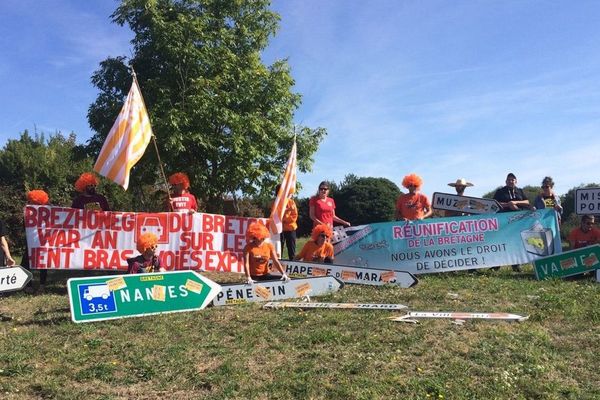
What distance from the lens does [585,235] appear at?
9492mm

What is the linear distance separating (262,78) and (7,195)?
49.3ft

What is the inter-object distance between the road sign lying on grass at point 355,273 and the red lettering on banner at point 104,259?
262cm

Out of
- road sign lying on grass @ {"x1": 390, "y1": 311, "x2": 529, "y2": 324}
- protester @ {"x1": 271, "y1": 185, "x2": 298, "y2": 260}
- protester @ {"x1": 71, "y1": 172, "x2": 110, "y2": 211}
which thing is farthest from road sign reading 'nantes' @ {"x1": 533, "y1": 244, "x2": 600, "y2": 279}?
protester @ {"x1": 71, "y1": 172, "x2": 110, "y2": 211}

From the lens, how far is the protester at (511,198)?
10039 millimetres

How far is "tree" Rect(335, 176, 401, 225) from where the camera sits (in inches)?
974

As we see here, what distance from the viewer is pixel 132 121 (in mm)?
8617

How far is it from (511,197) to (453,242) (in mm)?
1629

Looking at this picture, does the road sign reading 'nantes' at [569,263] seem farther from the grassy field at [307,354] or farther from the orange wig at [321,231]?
the orange wig at [321,231]

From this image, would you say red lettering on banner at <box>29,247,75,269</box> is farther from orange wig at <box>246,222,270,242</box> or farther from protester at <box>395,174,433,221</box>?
protester at <box>395,174,433,221</box>

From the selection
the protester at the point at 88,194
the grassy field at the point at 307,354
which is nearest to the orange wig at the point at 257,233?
the grassy field at the point at 307,354

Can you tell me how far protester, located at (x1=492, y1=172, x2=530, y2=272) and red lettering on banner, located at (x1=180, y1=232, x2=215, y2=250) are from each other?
5485mm

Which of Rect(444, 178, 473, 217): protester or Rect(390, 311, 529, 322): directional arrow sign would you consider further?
Rect(444, 178, 473, 217): protester

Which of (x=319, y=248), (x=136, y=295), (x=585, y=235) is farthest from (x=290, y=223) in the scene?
(x=585, y=235)

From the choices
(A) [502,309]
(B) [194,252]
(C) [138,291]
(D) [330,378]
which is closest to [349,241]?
(B) [194,252]
